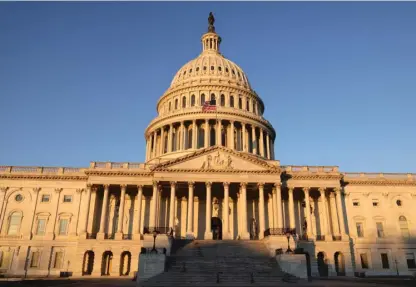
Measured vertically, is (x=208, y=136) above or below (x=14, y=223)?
above

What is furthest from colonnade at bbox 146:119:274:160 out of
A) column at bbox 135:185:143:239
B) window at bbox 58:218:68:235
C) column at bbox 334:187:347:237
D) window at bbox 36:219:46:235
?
window at bbox 36:219:46:235

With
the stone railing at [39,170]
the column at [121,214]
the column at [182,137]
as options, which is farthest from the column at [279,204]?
the stone railing at [39,170]

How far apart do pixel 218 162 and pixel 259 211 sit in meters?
9.72

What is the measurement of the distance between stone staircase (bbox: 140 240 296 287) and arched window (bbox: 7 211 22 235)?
2686 centimetres

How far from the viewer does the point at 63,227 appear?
57.6 metres

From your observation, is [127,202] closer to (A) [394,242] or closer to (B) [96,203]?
(B) [96,203]

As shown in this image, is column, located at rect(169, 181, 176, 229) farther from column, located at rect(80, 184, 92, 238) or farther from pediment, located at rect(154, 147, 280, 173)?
column, located at rect(80, 184, 92, 238)

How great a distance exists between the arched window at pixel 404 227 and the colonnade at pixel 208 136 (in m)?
27.2

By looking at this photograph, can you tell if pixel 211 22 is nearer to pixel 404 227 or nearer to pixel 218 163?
pixel 218 163

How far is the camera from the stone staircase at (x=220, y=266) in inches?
1329

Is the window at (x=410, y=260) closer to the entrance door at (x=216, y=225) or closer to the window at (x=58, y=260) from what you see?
the entrance door at (x=216, y=225)

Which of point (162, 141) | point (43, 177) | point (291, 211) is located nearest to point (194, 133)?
point (162, 141)

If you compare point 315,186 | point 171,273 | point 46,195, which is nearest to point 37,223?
point 46,195

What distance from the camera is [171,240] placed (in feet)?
152
